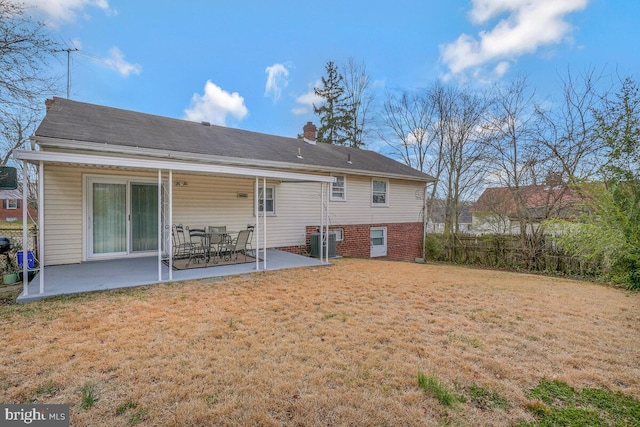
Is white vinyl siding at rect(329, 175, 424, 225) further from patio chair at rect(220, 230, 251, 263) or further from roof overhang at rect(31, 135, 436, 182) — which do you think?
patio chair at rect(220, 230, 251, 263)

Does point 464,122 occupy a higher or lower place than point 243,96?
lower

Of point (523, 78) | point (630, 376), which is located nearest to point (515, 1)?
point (523, 78)

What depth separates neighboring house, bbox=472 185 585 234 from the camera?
11.6 metres

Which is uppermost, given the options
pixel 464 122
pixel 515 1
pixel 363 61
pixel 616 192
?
pixel 363 61

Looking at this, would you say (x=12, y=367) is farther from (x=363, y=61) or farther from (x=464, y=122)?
(x=363, y=61)

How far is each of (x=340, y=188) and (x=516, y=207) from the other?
24.6ft

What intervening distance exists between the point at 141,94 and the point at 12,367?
1533 cm

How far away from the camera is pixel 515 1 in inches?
418

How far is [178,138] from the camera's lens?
9.50 metres

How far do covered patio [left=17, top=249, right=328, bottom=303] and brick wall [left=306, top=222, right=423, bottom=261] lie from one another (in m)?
3.60

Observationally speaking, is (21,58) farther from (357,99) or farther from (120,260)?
(357,99)

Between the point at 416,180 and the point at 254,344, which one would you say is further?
the point at 416,180

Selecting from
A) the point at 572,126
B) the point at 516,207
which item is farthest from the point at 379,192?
the point at 572,126

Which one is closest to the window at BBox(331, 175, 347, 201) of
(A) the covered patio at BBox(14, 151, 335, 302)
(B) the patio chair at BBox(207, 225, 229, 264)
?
(A) the covered patio at BBox(14, 151, 335, 302)
